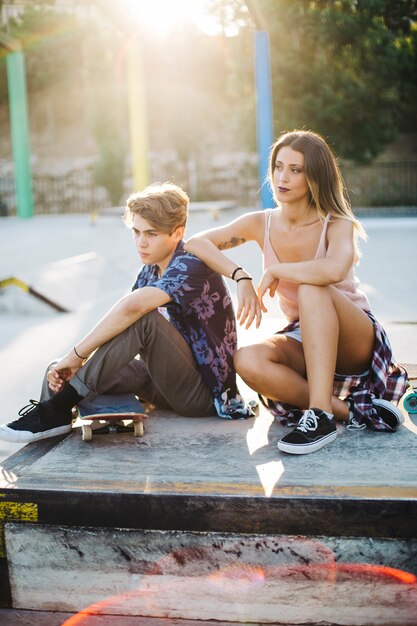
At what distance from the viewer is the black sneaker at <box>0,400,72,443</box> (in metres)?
3.00

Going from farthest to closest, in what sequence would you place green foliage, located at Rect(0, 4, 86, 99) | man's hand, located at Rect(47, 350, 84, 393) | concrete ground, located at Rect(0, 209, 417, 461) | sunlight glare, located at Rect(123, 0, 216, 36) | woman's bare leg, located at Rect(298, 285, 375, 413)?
green foliage, located at Rect(0, 4, 86, 99), sunlight glare, located at Rect(123, 0, 216, 36), concrete ground, located at Rect(0, 209, 417, 461), man's hand, located at Rect(47, 350, 84, 393), woman's bare leg, located at Rect(298, 285, 375, 413)

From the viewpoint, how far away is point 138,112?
16.8m

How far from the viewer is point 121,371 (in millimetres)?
3188

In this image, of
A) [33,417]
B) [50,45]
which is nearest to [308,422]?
[33,417]

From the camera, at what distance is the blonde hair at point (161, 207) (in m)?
3.10

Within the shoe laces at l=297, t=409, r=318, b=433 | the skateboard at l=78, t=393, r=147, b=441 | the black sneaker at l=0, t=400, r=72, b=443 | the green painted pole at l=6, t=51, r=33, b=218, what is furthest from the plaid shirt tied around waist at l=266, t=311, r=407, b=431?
the green painted pole at l=6, t=51, r=33, b=218

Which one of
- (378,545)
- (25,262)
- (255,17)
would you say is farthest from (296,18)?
(378,545)

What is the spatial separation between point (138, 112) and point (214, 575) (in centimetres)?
1536

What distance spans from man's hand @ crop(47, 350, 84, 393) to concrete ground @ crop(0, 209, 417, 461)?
1.29ft

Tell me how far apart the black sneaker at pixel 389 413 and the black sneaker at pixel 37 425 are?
1.23 meters

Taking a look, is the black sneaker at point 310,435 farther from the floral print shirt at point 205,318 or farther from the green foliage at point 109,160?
the green foliage at point 109,160

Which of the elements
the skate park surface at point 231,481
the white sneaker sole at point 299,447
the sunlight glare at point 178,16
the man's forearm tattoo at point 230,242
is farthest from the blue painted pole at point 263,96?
the white sneaker sole at point 299,447

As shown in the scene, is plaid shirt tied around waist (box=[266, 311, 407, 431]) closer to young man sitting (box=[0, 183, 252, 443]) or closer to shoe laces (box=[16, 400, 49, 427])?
young man sitting (box=[0, 183, 252, 443])

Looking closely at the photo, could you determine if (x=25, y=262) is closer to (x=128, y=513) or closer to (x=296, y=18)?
(x=128, y=513)
